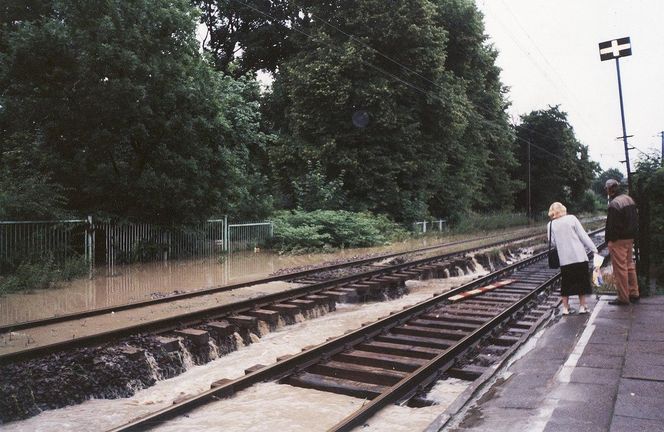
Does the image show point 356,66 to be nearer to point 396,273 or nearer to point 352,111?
point 352,111

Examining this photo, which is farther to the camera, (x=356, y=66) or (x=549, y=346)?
(x=356, y=66)

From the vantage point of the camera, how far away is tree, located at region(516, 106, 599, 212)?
57281mm

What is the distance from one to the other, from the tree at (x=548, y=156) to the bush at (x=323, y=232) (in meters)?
35.3

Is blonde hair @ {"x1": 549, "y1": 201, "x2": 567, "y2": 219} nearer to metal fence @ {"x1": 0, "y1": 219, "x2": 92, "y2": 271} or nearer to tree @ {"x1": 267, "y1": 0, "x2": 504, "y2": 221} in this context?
metal fence @ {"x1": 0, "y1": 219, "x2": 92, "y2": 271}

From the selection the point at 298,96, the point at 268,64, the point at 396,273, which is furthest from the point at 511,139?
the point at 396,273

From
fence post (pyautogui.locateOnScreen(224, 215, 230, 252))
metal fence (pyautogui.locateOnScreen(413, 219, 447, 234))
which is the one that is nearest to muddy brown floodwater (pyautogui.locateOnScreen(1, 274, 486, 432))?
fence post (pyautogui.locateOnScreen(224, 215, 230, 252))

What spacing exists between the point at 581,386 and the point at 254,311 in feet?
19.7

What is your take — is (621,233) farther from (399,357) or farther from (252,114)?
(252,114)

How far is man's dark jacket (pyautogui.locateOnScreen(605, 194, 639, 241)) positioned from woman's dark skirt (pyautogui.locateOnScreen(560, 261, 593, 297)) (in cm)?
68

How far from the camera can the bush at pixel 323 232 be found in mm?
24375

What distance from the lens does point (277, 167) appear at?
30.9 metres

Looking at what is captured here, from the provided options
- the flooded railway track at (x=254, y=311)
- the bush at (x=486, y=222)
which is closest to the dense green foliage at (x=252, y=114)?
the bush at (x=486, y=222)

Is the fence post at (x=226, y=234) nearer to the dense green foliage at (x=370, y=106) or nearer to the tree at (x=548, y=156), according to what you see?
the dense green foliage at (x=370, y=106)

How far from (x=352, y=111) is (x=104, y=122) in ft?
50.8
